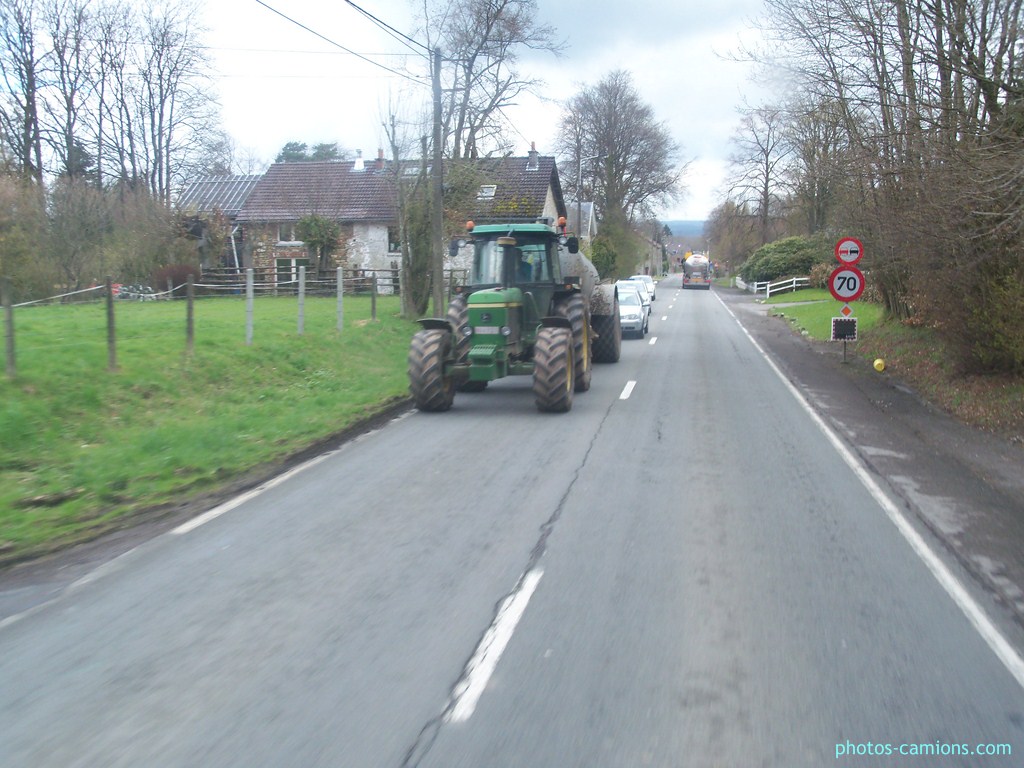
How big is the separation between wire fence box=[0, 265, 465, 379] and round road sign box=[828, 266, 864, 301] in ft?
31.6

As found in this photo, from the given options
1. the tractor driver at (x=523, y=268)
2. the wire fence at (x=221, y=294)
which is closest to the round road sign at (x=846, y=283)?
the tractor driver at (x=523, y=268)

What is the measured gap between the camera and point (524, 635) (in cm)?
543

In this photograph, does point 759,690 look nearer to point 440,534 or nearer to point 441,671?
point 441,671

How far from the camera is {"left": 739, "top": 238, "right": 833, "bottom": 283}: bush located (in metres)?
60.9

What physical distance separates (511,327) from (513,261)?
1737 millimetres

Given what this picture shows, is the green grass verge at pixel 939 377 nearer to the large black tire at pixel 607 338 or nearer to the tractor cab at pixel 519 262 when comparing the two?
the large black tire at pixel 607 338

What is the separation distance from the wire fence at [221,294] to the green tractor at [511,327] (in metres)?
4.07

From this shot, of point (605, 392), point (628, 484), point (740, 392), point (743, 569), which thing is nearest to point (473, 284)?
point (605, 392)

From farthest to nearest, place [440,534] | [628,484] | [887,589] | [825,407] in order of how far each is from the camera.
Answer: [825,407] → [628,484] → [440,534] → [887,589]

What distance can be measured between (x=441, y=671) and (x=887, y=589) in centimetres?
319

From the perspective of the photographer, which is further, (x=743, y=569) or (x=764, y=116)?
(x=764, y=116)

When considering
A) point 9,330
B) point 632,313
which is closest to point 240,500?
point 9,330

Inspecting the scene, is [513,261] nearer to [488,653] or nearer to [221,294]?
[488,653]

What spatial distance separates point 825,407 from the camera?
1501cm
